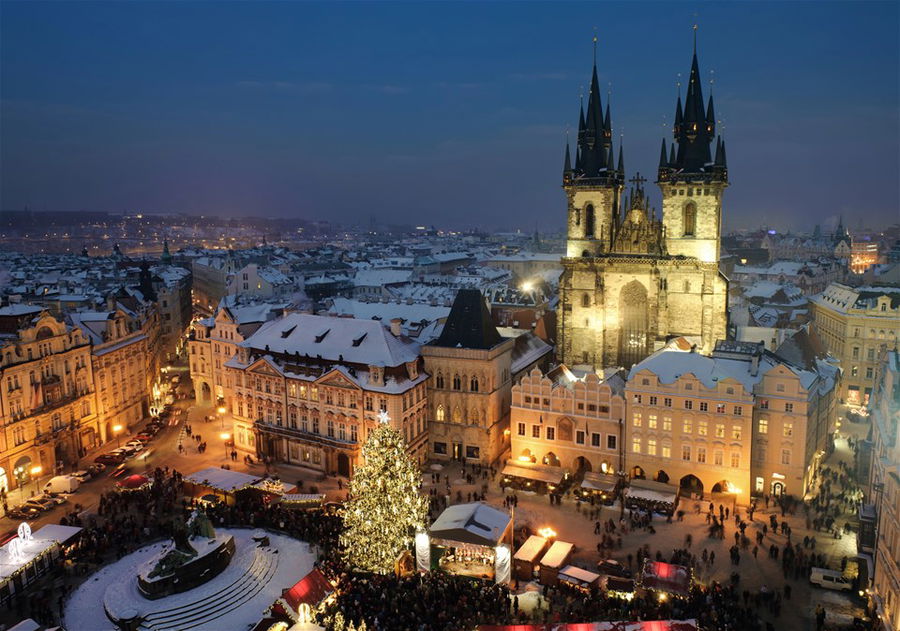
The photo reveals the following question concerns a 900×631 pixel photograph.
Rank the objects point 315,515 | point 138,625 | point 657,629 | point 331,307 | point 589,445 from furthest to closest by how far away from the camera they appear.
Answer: point 331,307, point 589,445, point 315,515, point 138,625, point 657,629

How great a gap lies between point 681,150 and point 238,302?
191 ft

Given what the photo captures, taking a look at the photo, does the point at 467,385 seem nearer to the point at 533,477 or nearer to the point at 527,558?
the point at 533,477

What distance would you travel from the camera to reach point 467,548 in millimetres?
40406

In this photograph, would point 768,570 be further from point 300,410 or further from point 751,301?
point 751,301

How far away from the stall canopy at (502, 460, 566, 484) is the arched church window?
106 feet

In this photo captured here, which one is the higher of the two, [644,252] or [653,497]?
[644,252]

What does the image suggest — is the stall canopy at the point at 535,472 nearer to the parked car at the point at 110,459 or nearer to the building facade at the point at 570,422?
the building facade at the point at 570,422

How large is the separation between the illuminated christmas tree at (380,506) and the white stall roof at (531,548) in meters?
7.33

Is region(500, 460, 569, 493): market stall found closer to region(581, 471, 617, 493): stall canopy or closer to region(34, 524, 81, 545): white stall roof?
region(581, 471, 617, 493): stall canopy

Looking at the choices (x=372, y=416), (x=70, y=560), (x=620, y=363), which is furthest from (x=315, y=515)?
(x=620, y=363)

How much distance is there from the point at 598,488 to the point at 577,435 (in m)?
6.13

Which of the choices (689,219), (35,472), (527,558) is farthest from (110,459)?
(689,219)

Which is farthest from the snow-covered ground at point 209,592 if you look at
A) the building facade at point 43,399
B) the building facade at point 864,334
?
the building facade at point 864,334

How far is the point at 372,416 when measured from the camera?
56.9 meters
